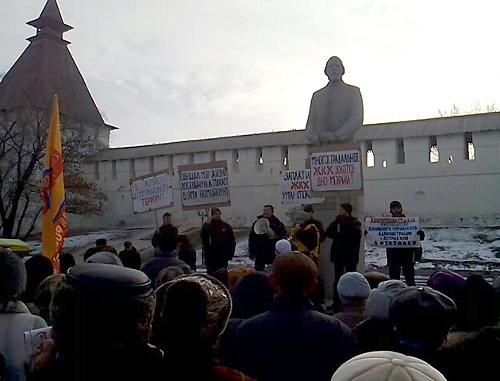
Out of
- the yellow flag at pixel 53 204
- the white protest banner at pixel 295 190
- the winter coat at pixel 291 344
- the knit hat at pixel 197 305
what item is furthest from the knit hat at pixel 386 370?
the white protest banner at pixel 295 190

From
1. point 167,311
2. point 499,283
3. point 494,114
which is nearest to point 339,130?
point 499,283

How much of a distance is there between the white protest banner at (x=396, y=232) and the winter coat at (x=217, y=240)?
2027 mm

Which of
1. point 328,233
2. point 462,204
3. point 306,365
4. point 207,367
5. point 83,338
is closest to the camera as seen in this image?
point 83,338

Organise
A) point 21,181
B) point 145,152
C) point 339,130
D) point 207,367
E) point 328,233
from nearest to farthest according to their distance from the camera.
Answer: point 207,367 < point 328,233 < point 339,130 < point 21,181 < point 145,152

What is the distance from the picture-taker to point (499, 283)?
2924mm

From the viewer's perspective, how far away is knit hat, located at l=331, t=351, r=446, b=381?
1055 millimetres

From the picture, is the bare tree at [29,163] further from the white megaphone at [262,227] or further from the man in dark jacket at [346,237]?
the man in dark jacket at [346,237]

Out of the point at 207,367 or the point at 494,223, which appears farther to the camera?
the point at 494,223

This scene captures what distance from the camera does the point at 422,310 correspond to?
205 centimetres

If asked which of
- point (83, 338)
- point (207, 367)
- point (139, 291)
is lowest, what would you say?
point (207, 367)

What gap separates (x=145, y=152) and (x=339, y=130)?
2259 cm

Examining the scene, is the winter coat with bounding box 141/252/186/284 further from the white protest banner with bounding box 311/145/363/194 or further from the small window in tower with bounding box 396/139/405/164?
the small window in tower with bounding box 396/139/405/164

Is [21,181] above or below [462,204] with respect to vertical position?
above

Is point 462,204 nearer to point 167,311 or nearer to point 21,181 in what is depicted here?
point 21,181
